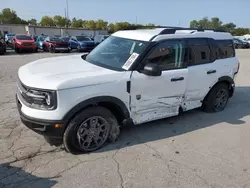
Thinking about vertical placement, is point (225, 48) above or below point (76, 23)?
below

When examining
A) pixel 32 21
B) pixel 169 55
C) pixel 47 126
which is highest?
pixel 32 21

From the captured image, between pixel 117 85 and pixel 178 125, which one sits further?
pixel 178 125

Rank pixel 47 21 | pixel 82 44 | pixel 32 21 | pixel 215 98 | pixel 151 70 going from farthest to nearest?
pixel 32 21
pixel 47 21
pixel 82 44
pixel 215 98
pixel 151 70

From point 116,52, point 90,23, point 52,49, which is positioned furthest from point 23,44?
point 90,23

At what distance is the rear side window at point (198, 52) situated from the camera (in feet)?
13.5

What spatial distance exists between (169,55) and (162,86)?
59 centimetres

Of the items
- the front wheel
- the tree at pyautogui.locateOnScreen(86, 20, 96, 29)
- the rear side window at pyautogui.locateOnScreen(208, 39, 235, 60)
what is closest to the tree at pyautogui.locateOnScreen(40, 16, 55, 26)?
the tree at pyautogui.locateOnScreen(86, 20, 96, 29)

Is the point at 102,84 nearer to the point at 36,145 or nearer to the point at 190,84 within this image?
the point at 36,145

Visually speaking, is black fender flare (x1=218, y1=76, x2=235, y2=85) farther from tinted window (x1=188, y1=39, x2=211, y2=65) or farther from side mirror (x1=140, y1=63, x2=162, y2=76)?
side mirror (x1=140, y1=63, x2=162, y2=76)

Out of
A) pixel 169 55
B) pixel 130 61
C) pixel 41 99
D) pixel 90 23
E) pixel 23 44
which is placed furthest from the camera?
pixel 90 23

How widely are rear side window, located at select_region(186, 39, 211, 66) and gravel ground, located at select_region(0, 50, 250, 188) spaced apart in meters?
1.32

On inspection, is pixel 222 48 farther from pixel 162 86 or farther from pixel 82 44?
pixel 82 44

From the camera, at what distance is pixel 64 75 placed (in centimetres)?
300

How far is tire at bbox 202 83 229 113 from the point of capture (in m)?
4.86
